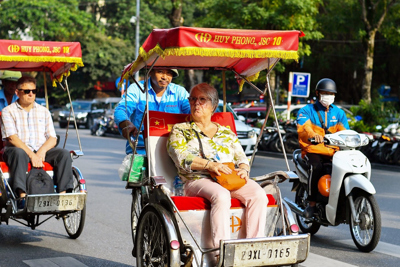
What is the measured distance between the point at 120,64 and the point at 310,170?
45.9 metres

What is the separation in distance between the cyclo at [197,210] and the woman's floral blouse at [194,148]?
23 centimetres

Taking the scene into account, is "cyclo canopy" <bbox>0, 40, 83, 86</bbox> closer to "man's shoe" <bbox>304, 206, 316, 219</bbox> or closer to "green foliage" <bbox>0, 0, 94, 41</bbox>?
"man's shoe" <bbox>304, 206, 316, 219</bbox>

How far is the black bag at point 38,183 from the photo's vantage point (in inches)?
243

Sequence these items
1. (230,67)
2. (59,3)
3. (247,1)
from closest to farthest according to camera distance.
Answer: (230,67)
(247,1)
(59,3)

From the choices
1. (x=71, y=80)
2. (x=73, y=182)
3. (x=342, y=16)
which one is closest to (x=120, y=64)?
(x=71, y=80)

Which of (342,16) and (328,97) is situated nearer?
(328,97)

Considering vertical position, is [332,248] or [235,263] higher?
[235,263]

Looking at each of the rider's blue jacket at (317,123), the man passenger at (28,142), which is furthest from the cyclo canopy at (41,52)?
the rider's blue jacket at (317,123)

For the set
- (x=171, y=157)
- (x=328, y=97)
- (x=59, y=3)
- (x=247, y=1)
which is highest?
(x=59, y=3)

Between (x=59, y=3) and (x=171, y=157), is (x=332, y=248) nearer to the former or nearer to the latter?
(x=171, y=157)

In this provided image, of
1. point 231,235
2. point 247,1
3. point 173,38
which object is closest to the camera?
point 173,38

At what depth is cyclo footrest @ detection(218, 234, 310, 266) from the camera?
12.8 ft

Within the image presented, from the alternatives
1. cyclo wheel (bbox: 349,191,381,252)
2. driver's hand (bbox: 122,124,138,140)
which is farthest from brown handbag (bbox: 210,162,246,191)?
cyclo wheel (bbox: 349,191,381,252)

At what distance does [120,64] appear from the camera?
168 ft
